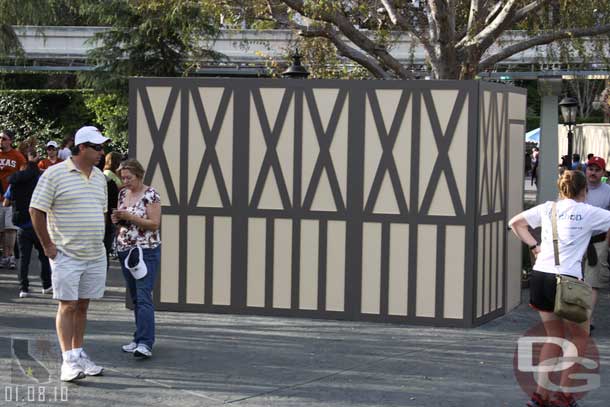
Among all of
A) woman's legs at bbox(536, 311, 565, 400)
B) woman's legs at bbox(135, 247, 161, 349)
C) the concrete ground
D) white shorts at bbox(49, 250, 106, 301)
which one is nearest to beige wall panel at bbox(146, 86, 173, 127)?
the concrete ground

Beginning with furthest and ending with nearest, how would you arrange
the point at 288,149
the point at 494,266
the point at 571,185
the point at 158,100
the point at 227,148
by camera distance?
the point at 494,266 < the point at 158,100 < the point at 227,148 < the point at 288,149 < the point at 571,185

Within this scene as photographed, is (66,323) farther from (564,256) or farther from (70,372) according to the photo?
(564,256)

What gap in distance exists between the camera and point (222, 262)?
33.6 feet

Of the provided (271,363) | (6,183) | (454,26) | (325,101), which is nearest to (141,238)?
(271,363)

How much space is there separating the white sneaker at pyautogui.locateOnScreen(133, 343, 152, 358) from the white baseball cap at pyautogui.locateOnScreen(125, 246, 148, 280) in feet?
1.80

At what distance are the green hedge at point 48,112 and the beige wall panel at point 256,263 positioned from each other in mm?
18774

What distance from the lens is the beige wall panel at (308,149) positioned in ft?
32.8

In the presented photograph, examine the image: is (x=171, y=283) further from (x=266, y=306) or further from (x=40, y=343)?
(x=40, y=343)

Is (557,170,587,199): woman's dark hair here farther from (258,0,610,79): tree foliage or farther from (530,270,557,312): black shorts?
(258,0,610,79): tree foliage

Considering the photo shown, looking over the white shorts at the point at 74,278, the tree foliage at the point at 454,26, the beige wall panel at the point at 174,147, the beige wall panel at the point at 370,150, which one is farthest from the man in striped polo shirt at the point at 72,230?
the tree foliage at the point at 454,26

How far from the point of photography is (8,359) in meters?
7.88

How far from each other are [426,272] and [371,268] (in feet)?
1.78

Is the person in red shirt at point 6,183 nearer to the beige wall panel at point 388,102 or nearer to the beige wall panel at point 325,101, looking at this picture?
the beige wall panel at point 325,101

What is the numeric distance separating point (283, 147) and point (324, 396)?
3.64 meters
